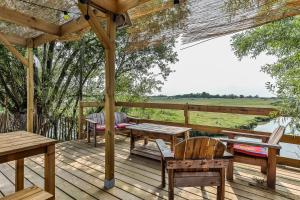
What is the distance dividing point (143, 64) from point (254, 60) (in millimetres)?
3890

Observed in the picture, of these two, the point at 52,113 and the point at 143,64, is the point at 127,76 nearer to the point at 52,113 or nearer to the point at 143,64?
the point at 143,64

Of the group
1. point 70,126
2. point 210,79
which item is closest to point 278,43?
point 70,126

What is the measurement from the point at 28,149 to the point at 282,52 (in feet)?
11.3

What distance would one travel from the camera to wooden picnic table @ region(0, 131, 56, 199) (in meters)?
1.81

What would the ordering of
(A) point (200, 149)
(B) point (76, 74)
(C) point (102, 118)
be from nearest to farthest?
1. (A) point (200, 149)
2. (C) point (102, 118)
3. (B) point (76, 74)

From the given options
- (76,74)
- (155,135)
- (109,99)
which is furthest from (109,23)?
(76,74)

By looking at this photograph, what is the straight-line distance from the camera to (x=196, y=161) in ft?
6.99

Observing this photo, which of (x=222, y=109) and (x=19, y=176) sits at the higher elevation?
(x=222, y=109)

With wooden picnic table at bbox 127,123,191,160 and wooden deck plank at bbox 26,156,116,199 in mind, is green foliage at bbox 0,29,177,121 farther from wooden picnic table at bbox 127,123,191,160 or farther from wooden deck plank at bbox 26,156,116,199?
wooden deck plank at bbox 26,156,116,199

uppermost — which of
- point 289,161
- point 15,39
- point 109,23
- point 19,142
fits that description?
point 15,39

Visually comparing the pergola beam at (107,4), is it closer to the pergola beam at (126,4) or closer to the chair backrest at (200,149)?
the pergola beam at (126,4)

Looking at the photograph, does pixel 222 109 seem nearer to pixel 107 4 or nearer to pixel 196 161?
pixel 196 161

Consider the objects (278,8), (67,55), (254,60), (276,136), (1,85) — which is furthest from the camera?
(67,55)

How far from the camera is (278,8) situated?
240 centimetres
